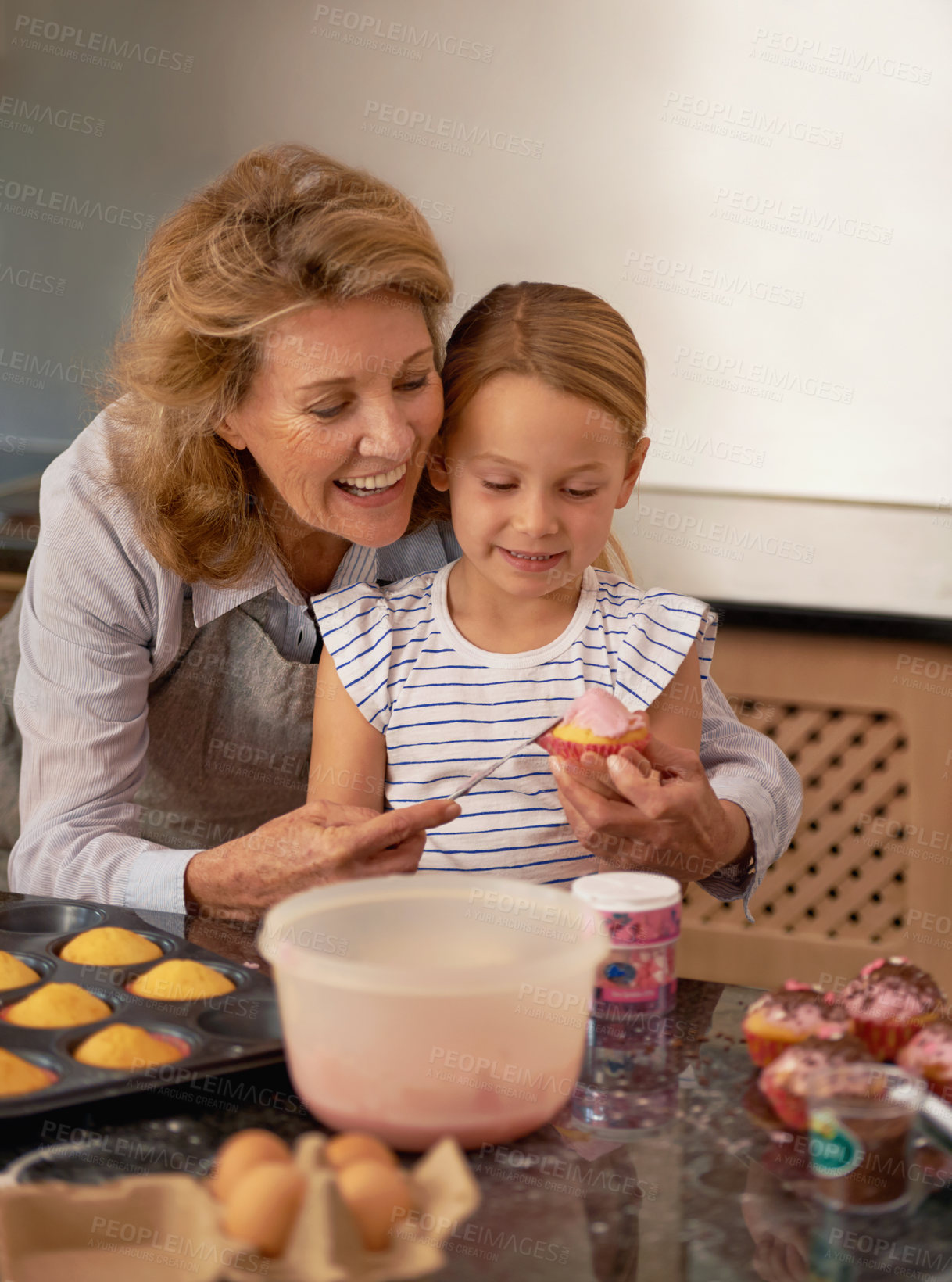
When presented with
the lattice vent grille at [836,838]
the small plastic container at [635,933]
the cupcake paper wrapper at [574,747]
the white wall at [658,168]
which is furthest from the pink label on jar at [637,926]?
the white wall at [658,168]

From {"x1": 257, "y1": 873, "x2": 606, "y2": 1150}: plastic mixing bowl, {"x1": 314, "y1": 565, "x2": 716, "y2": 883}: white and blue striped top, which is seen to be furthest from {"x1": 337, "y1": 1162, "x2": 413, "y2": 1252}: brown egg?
{"x1": 314, "y1": 565, "x2": 716, "y2": 883}: white and blue striped top

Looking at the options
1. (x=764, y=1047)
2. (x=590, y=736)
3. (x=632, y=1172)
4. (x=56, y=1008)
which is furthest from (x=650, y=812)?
(x=56, y=1008)

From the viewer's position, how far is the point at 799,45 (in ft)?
13.0

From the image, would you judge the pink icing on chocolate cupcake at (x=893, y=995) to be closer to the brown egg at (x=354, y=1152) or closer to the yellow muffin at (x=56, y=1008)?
the brown egg at (x=354, y=1152)

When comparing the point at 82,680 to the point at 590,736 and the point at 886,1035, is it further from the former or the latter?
the point at 886,1035

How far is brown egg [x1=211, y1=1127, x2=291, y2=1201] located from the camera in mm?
760

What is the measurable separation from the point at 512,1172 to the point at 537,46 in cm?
395

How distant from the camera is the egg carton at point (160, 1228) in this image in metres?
0.74

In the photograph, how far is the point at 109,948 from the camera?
4.11ft

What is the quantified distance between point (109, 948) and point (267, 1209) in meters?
0.57

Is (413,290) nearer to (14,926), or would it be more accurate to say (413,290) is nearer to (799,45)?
(14,926)

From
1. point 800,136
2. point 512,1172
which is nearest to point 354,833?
point 512,1172

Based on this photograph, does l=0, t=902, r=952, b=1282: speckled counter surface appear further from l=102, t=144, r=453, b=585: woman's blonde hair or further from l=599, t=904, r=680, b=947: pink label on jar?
l=102, t=144, r=453, b=585: woman's blonde hair

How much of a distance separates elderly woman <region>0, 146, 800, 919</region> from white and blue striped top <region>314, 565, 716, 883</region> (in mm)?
121
